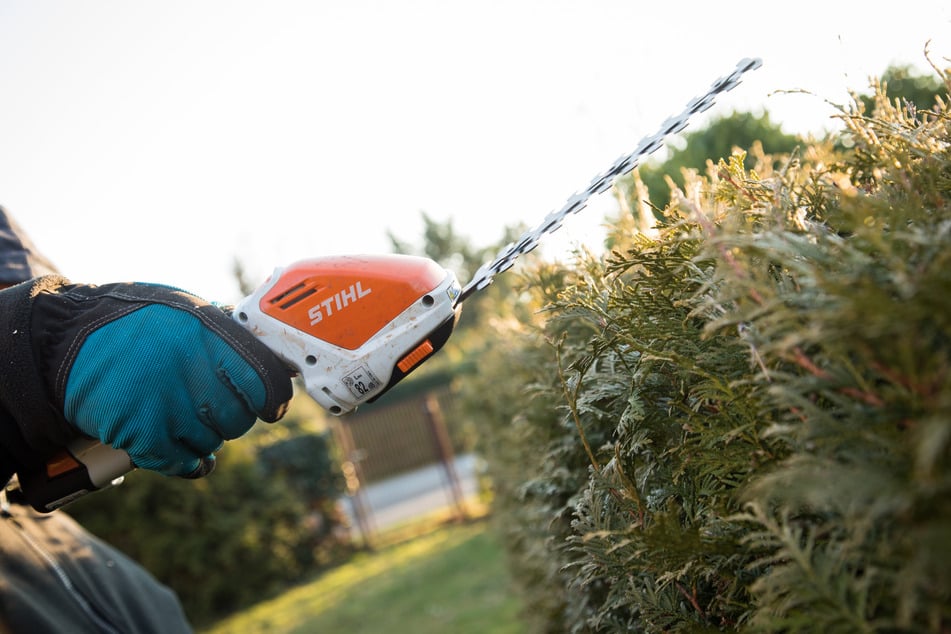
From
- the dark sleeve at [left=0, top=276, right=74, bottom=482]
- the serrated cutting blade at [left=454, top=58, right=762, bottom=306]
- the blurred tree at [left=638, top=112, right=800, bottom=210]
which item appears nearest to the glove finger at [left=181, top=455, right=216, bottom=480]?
the dark sleeve at [left=0, top=276, right=74, bottom=482]

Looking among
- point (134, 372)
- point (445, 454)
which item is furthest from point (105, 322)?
point (445, 454)

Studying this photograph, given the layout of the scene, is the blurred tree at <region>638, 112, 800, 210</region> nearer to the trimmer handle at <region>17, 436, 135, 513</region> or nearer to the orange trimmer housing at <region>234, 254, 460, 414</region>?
the orange trimmer housing at <region>234, 254, 460, 414</region>

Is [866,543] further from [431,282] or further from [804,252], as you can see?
[431,282]

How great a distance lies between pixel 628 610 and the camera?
6.14 feet

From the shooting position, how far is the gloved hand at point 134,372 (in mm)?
1899

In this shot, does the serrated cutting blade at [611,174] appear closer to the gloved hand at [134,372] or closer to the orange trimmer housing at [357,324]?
the orange trimmer housing at [357,324]

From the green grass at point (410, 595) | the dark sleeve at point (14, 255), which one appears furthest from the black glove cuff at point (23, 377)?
the green grass at point (410, 595)

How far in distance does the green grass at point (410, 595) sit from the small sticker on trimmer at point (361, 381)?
14.3 ft

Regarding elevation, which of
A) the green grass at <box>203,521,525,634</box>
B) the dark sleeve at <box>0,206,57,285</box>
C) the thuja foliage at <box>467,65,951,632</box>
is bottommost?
the green grass at <box>203,521,525,634</box>

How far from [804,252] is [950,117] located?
2.11ft

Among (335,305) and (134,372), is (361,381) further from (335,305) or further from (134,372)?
(134,372)

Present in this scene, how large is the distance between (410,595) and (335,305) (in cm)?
736

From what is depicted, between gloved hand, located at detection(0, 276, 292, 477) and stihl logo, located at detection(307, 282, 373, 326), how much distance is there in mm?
169

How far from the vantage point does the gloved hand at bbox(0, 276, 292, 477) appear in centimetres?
190
